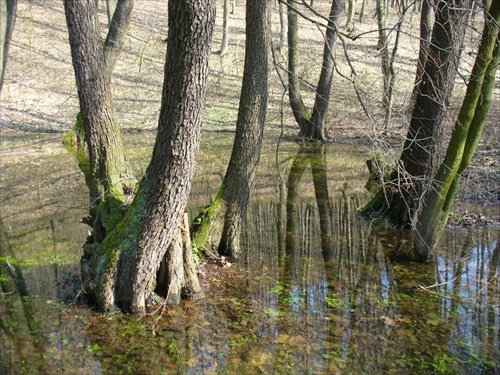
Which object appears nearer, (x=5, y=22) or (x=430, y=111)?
(x=430, y=111)

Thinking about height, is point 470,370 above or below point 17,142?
below

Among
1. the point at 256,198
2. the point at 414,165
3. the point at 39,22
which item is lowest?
the point at 256,198

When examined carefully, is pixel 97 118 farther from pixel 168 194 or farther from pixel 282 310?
pixel 282 310

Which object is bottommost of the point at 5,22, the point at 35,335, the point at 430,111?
the point at 35,335

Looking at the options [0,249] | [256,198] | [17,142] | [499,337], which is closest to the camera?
[499,337]

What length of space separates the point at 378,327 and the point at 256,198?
229 inches

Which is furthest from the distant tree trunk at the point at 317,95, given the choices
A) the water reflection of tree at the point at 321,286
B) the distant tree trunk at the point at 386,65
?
the water reflection of tree at the point at 321,286

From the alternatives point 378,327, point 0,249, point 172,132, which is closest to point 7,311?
point 0,249

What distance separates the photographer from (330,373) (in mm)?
4977

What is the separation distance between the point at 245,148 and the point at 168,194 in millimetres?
2285

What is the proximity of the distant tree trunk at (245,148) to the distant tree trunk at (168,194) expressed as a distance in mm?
1390

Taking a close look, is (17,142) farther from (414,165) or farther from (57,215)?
(414,165)

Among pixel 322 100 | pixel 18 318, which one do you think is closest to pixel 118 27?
pixel 322 100

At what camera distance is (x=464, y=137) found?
7.20m
